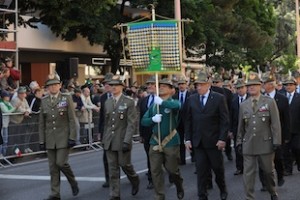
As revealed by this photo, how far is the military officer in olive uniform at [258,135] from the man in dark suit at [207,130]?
36 cm

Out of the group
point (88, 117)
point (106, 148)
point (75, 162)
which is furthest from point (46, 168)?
point (106, 148)

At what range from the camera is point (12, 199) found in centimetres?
966

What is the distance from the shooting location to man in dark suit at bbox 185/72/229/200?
28.2 ft

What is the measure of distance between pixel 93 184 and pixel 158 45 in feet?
10.9

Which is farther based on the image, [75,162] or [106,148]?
[75,162]

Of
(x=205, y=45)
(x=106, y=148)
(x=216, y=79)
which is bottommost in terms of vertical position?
(x=106, y=148)

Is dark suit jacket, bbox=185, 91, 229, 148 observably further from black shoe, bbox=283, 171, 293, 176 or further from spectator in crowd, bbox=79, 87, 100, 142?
spectator in crowd, bbox=79, 87, 100, 142

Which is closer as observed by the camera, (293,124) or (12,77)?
(293,124)

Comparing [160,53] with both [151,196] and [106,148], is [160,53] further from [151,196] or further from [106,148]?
[151,196]

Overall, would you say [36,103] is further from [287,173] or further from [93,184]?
[287,173]

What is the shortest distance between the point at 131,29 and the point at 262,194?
3387 millimetres

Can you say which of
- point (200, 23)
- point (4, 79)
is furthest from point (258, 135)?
point (200, 23)

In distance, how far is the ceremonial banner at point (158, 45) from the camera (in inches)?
346

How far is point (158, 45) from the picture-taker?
882 cm
